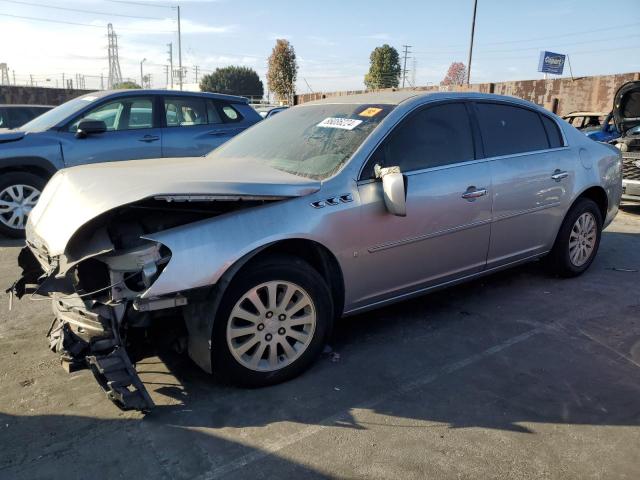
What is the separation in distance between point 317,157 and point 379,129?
45 cm

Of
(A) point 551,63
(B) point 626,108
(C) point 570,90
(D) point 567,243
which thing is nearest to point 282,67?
(A) point 551,63

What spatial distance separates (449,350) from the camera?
3.54 meters

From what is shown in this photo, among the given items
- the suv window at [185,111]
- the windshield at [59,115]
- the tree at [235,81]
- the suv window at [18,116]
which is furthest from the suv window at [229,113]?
the tree at [235,81]

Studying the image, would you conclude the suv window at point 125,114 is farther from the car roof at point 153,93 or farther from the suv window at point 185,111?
the suv window at point 185,111

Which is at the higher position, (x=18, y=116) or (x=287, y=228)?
(x=18, y=116)

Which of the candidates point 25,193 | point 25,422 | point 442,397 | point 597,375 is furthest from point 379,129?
point 25,193

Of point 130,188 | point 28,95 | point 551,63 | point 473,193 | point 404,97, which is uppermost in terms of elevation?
point 551,63

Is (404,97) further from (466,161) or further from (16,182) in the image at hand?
(16,182)

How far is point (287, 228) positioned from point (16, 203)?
4980 millimetres

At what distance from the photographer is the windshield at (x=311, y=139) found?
342cm

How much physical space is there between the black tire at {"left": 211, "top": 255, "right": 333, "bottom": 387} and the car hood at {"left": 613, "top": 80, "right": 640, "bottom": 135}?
26.3 feet

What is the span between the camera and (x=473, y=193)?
3.82 m

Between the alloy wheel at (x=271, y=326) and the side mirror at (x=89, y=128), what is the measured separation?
179 inches

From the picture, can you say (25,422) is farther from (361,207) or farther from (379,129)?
(379,129)
